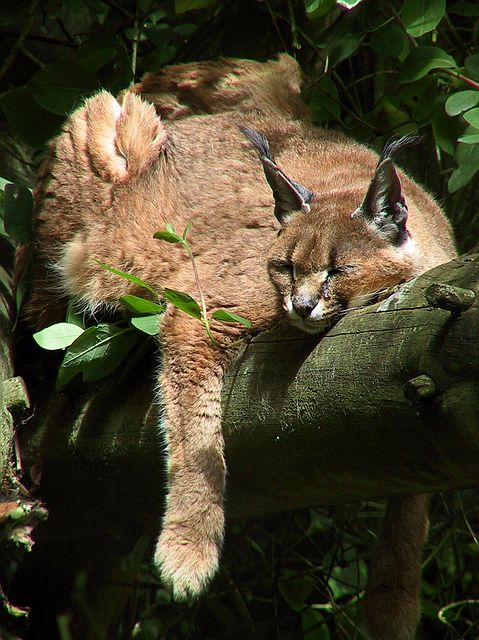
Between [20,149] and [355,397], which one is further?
[20,149]

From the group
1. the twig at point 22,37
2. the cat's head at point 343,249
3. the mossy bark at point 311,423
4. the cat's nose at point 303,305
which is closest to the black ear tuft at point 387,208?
the cat's head at point 343,249

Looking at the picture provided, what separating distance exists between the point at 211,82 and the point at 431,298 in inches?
105

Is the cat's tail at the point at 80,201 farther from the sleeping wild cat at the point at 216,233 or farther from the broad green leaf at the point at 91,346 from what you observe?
the broad green leaf at the point at 91,346

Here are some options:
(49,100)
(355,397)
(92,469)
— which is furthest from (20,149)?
(355,397)

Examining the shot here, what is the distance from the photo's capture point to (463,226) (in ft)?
16.7

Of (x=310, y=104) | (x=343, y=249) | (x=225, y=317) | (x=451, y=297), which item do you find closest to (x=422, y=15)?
(x=310, y=104)

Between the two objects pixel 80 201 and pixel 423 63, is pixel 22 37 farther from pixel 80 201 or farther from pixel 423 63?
pixel 423 63

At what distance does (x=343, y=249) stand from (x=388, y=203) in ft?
0.76

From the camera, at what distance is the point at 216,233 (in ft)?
11.9

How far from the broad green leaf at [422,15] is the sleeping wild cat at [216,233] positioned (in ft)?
1.98

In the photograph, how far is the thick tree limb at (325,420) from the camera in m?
2.17

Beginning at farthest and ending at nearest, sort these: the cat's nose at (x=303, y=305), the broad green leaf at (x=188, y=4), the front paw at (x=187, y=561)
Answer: the broad green leaf at (x=188, y=4), the front paw at (x=187, y=561), the cat's nose at (x=303, y=305)

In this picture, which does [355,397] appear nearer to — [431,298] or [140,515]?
[431,298]

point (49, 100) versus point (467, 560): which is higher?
point (49, 100)
